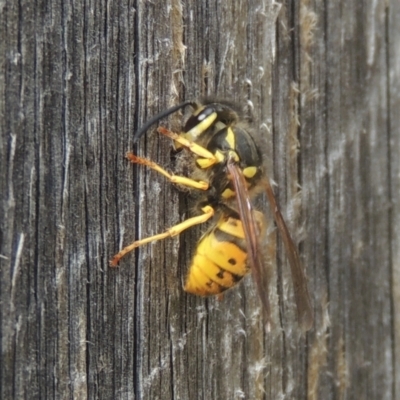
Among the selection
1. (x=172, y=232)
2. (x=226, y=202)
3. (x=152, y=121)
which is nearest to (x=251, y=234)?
(x=226, y=202)

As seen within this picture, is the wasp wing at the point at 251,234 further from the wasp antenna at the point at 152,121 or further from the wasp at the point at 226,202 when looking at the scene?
the wasp antenna at the point at 152,121

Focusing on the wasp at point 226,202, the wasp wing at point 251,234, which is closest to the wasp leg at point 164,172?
the wasp at point 226,202

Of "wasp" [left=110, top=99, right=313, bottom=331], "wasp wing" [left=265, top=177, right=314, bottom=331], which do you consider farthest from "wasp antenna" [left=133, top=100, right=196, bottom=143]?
"wasp wing" [left=265, top=177, right=314, bottom=331]

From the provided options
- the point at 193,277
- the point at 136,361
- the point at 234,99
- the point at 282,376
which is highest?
the point at 234,99

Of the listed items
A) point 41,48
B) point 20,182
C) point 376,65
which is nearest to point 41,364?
point 20,182

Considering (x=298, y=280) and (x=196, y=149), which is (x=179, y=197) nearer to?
(x=196, y=149)

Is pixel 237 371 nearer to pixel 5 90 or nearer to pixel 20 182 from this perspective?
pixel 20 182
